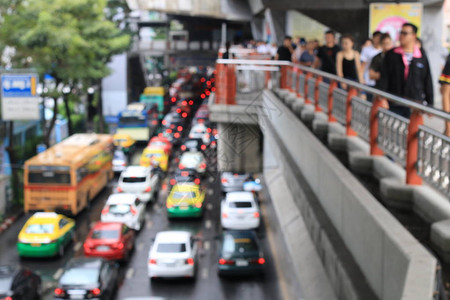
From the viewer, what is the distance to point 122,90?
64.8 metres

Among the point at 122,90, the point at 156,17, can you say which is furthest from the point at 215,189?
the point at 156,17

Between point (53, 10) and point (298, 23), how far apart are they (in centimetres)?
1273

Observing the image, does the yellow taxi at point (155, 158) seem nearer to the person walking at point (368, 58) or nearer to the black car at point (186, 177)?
the black car at point (186, 177)

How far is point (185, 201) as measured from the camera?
94.8 feet

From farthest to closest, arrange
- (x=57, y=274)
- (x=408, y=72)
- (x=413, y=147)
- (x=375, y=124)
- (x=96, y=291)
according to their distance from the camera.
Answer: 1. (x=57, y=274)
2. (x=96, y=291)
3. (x=375, y=124)
4. (x=408, y=72)
5. (x=413, y=147)

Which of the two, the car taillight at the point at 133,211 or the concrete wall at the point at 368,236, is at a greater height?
the concrete wall at the point at 368,236

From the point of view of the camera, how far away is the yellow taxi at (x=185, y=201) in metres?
26.5

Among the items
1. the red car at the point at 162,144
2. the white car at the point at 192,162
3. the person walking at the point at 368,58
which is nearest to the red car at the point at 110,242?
the white car at the point at 192,162

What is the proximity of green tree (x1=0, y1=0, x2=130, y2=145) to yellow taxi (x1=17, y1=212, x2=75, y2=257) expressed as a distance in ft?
37.3

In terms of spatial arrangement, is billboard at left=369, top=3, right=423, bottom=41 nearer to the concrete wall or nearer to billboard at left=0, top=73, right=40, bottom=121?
the concrete wall

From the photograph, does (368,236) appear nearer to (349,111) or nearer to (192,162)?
(349,111)

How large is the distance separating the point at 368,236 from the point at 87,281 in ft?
48.0

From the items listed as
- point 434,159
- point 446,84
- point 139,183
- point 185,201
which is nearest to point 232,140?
point 185,201

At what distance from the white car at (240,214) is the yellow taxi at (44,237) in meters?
6.18
